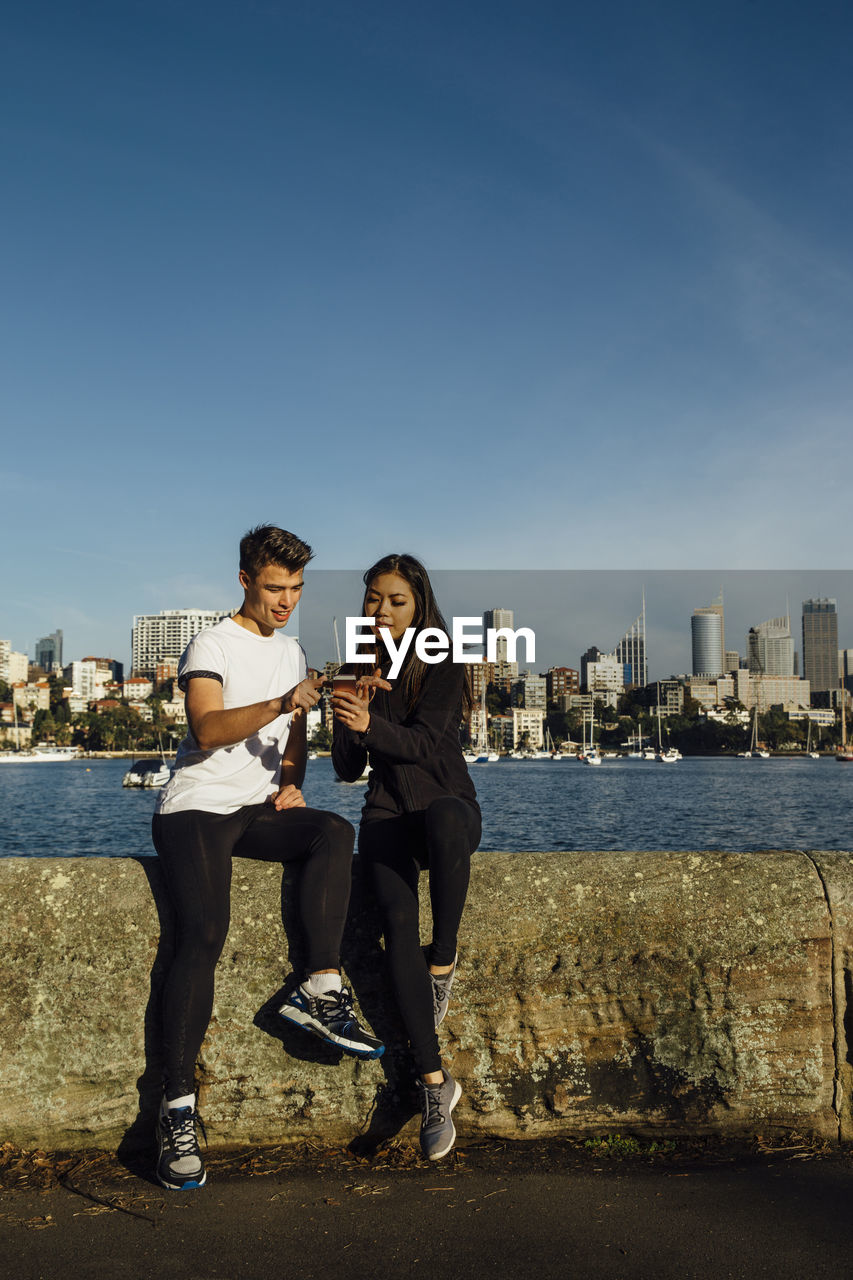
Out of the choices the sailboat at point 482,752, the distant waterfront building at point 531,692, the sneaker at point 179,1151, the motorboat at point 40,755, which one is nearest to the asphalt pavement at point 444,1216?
the sneaker at point 179,1151

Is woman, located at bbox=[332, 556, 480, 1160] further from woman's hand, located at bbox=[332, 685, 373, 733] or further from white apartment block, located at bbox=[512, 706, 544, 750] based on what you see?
white apartment block, located at bbox=[512, 706, 544, 750]

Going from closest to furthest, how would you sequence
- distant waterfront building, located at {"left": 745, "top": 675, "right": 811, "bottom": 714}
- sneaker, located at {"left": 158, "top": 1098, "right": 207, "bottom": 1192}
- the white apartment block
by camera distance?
sneaker, located at {"left": 158, "top": 1098, "right": 207, "bottom": 1192}
the white apartment block
distant waterfront building, located at {"left": 745, "top": 675, "right": 811, "bottom": 714}

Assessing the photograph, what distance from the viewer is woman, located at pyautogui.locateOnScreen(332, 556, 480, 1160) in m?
3.29

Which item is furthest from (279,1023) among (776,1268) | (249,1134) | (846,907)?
(846,907)

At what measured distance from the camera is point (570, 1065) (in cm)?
346

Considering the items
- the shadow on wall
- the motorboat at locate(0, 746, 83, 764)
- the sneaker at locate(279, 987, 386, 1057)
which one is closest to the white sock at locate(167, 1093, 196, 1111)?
the shadow on wall

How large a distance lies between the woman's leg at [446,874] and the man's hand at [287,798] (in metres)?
0.57

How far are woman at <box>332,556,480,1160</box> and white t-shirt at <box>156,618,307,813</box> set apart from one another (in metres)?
0.29

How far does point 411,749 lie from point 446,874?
0.47 metres

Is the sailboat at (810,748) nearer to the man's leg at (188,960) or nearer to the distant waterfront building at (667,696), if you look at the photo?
the distant waterfront building at (667,696)

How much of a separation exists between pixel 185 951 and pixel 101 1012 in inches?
15.6

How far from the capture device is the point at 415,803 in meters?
3.62

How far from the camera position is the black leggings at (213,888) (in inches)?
129

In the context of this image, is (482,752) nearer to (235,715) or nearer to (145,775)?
(145,775)
